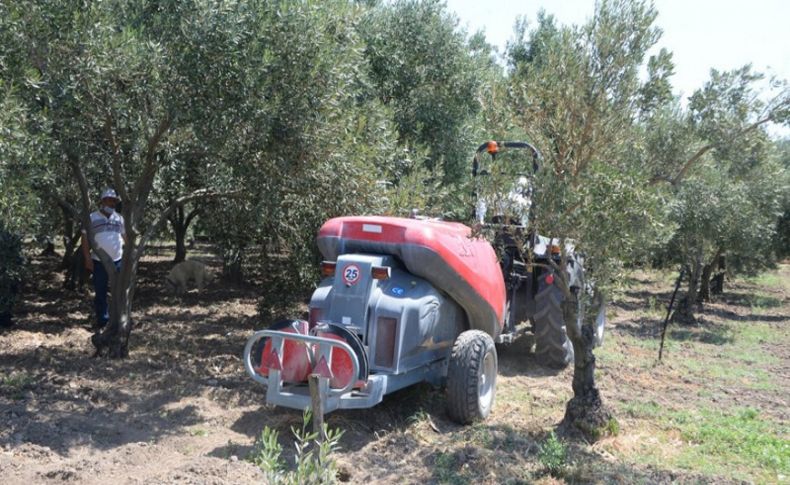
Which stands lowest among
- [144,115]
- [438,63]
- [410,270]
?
[410,270]

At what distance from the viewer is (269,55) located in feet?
19.5

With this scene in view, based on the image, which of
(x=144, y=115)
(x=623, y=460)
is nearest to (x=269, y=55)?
(x=144, y=115)

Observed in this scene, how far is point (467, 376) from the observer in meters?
5.70

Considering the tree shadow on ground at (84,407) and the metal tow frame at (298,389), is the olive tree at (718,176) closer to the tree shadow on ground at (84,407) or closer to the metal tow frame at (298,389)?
the metal tow frame at (298,389)

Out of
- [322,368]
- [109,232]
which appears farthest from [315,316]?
[109,232]

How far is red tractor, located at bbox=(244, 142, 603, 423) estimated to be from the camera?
5.14 m

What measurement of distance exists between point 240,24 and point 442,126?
655cm

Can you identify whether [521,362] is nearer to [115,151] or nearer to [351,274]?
[351,274]

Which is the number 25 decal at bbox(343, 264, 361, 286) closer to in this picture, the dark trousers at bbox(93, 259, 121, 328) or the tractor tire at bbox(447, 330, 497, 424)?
the tractor tire at bbox(447, 330, 497, 424)

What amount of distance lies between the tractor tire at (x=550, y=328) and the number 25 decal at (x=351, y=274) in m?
3.03

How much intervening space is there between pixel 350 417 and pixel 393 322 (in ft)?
3.14

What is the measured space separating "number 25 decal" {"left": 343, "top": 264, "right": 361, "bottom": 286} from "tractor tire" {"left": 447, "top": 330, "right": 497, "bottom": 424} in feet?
3.24

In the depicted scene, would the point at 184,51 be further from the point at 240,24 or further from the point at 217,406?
the point at 217,406

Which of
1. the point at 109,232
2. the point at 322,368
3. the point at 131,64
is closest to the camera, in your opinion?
the point at 322,368
